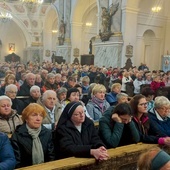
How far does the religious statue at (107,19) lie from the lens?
1462 centimetres

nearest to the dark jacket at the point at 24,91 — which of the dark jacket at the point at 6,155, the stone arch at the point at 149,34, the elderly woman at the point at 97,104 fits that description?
the elderly woman at the point at 97,104

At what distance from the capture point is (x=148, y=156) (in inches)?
60.1

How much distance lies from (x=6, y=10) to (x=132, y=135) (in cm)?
2849

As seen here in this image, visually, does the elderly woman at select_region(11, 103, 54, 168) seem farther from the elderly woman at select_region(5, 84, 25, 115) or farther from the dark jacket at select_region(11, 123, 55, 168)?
the elderly woman at select_region(5, 84, 25, 115)

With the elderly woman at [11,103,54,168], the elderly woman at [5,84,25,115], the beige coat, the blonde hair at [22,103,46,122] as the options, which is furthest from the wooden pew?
the elderly woman at [5,84,25,115]

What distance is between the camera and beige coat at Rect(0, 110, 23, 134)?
130 inches

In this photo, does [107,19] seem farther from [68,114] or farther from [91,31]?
[68,114]

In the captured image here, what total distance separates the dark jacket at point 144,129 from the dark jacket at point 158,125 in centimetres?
8

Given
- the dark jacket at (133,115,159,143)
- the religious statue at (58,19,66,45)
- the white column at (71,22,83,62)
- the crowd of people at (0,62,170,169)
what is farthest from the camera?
the religious statue at (58,19,66,45)

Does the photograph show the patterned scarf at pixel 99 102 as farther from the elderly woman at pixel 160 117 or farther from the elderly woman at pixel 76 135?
the elderly woman at pixel 76 135

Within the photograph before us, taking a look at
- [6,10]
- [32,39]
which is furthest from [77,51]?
[6,10]

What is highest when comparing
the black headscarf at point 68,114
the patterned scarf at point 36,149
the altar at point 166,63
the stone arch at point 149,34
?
the stone arch at point 149,34

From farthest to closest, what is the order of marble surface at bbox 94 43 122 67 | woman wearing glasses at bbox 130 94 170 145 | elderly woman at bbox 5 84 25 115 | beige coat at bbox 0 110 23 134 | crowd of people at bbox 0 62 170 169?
marble surface at bbox 94 43 122 67, elderly woman at bbox 5 84 25 115, woman wearing glasses at bbox 130 94 170 145, beige coat at bbox 0 110 23 134, crowd of people at bbox 0 62 170 169

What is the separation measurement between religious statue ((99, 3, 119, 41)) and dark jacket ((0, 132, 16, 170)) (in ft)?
42.3
